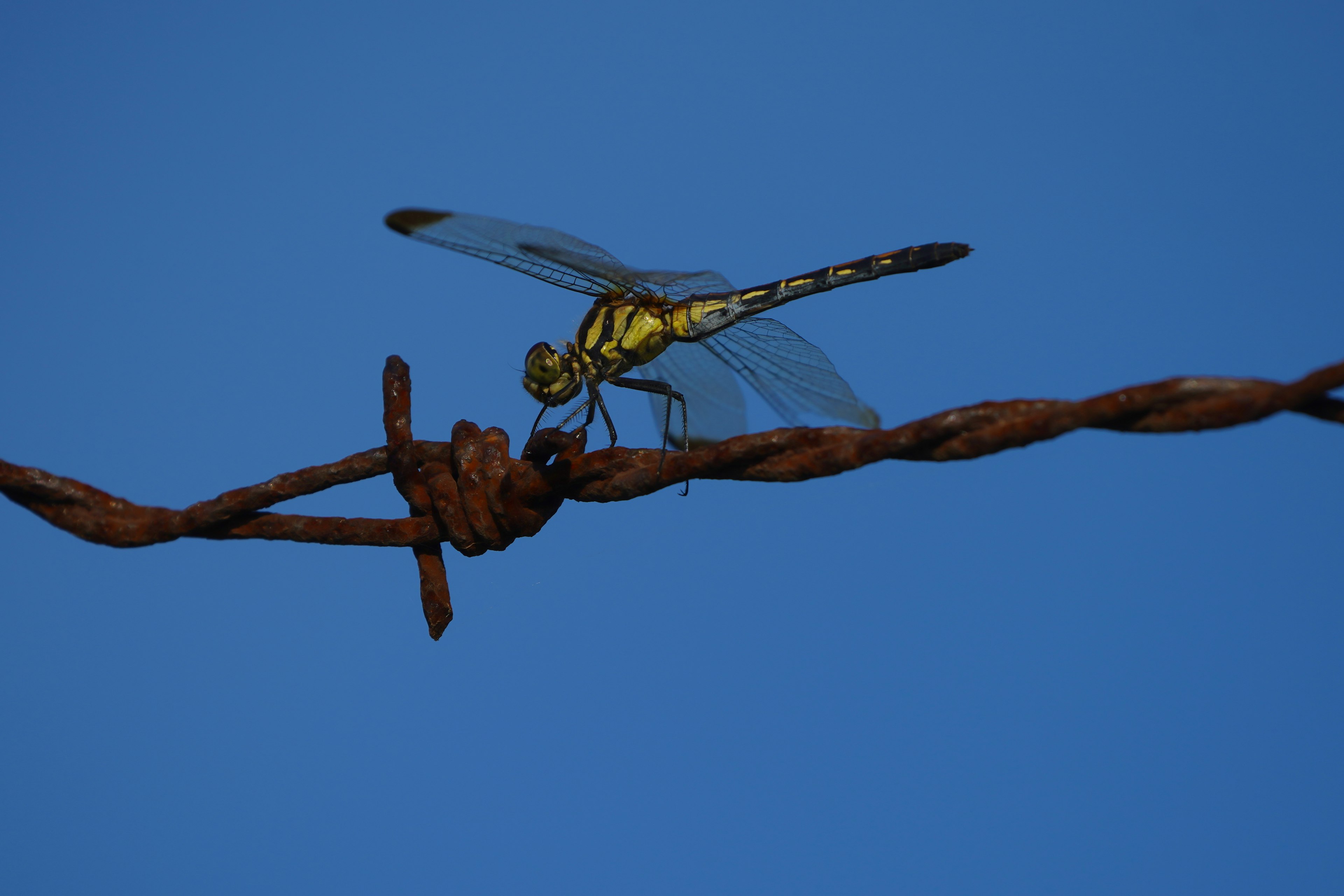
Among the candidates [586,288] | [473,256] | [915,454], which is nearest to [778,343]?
[586,288]

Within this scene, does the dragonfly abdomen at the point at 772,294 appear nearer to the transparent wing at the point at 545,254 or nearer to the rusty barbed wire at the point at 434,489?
the transparent wing at the point at 545,254

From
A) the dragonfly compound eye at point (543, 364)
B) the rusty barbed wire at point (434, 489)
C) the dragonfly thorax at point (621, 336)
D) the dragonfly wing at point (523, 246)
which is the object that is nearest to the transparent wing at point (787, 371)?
the dragonfly thorax at point (621, 336)

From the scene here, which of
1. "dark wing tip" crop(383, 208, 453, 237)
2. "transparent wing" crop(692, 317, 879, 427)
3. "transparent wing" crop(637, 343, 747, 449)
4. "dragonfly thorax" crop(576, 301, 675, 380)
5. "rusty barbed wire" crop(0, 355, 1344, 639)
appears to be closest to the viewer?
"rusty barbed wire" crop(0, 355, 1344, 639)

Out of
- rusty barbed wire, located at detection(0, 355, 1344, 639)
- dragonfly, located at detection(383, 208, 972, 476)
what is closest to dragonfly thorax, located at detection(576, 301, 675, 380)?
dragonfly, located at detection(383, 208, 972, 476)

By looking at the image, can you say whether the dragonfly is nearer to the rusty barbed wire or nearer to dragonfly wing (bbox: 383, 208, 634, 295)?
dragonfly wing (bbox: 383, 208, 634, 295)

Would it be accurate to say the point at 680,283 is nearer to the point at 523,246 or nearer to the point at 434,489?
the point at 523,246

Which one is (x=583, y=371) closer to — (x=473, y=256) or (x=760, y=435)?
(x=473, y=256)
